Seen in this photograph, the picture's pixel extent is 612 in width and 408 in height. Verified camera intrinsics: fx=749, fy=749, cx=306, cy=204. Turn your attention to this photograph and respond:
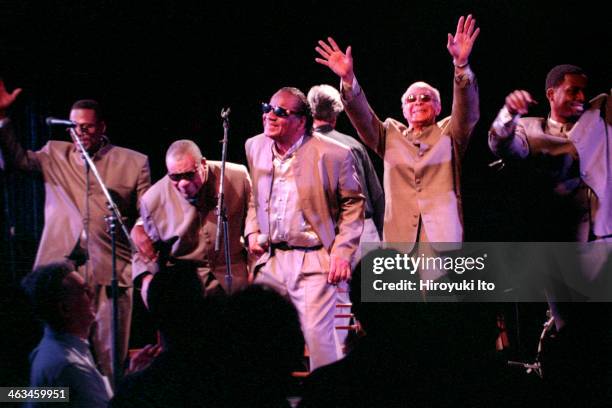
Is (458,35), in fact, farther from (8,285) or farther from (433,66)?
(8,285)

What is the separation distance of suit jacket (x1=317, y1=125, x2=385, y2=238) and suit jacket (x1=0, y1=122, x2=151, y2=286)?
1.42m

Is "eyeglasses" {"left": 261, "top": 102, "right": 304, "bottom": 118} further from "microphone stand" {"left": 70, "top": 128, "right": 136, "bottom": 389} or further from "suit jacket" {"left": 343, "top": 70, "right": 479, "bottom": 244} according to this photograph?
"microphone stand" {"left": 70, "top": 128, "right": 136, "bottom": 389}

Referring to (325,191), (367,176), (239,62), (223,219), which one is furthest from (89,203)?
(367,176)

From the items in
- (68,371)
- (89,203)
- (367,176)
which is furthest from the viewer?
(367,176)

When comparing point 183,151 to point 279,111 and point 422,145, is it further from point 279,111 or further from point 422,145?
point 422,145

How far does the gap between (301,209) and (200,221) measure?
84 centimetres

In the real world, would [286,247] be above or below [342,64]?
below

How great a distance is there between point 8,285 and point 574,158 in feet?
13.7

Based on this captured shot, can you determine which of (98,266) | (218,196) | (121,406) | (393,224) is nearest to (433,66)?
(393,224)

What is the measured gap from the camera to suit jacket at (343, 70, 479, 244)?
4.75m

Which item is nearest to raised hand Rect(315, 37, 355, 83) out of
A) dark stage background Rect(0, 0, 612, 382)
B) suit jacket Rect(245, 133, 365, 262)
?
suit jacket Rect(245, 133, 365, 262)

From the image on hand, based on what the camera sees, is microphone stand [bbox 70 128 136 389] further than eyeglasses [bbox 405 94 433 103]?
No

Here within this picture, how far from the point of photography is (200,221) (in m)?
5.08

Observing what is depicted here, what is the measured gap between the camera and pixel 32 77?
234 inches
